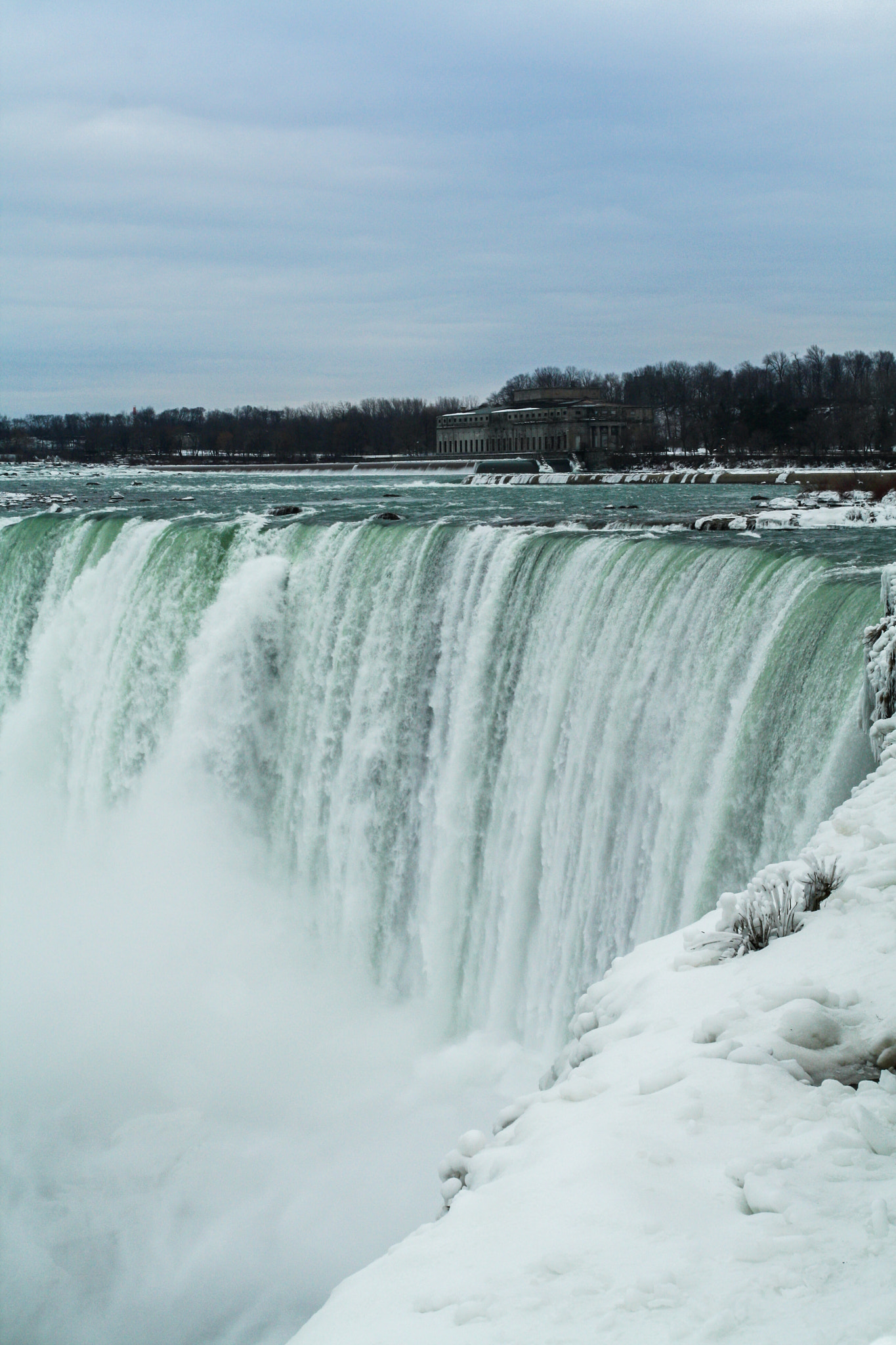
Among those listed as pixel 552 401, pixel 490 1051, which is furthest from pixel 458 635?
pixel 552 401

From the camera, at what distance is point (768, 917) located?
455 centimetres

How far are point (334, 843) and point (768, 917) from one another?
9007 mm

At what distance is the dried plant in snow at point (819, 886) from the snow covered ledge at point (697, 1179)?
0.08 metres

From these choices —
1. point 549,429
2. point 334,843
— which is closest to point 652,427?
point 549,429

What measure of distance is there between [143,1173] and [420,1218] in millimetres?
2567

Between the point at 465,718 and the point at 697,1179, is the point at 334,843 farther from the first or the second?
the point at 697,1179

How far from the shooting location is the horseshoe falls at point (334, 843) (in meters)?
8.46

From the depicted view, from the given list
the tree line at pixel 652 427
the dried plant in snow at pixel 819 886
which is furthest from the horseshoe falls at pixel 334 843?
the tree line at pixel 652 427

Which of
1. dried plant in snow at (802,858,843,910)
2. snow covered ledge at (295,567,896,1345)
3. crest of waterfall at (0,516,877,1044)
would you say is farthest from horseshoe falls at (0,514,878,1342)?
snow covered ledge at (295,567,896,1345)

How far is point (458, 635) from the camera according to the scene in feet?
40.5

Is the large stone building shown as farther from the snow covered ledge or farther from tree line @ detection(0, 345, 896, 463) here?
the snow covered ledge

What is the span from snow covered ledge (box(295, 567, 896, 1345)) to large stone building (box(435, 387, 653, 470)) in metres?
59.0

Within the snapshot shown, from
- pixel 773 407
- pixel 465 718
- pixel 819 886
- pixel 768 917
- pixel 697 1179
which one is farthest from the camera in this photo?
pixel 773 407

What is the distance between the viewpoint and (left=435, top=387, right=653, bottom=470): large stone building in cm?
7069
